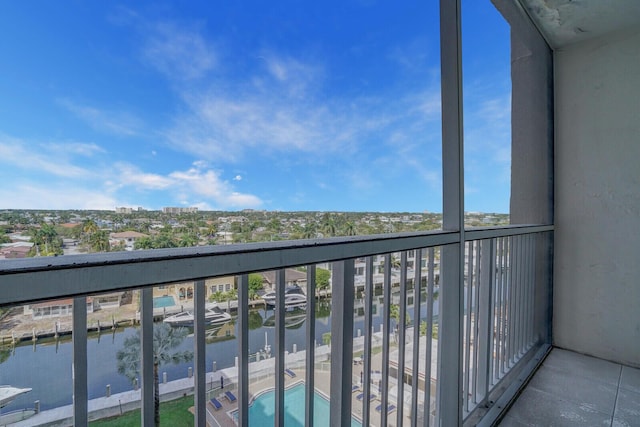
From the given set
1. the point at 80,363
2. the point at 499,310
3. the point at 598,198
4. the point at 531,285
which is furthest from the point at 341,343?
the point at 598,198

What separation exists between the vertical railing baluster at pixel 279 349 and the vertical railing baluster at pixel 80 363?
0.42 meters

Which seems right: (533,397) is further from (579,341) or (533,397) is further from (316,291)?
(316,291)

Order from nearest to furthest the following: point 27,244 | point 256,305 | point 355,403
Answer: point 27,244 < point 256,305 < point 355,403

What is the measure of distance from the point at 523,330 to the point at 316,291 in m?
2.11

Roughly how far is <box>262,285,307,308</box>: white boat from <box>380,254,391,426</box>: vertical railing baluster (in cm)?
37

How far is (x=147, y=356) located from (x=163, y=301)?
0.36 feet

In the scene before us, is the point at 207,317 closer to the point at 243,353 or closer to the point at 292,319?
the point at 243,353

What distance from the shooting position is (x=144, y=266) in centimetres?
55

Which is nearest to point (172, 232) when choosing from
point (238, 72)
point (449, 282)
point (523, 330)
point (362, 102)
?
point (238, 72)

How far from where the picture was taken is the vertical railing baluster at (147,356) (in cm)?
63

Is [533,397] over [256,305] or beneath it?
beneath

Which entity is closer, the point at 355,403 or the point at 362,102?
the point at 355,403

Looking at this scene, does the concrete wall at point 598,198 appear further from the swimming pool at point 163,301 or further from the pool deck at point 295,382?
the swimming pool at point 163,301

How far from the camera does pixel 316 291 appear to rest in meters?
0.94
